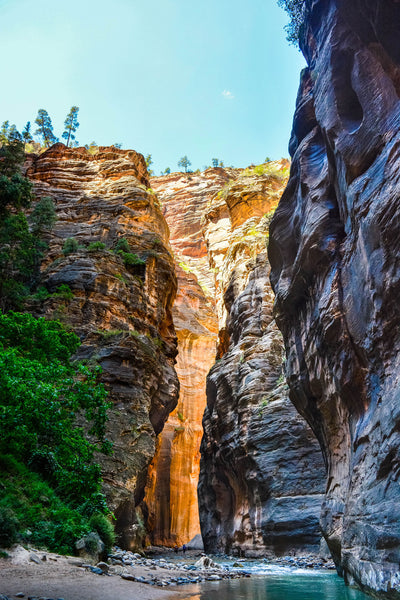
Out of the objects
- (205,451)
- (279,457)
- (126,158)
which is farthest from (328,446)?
(126,158)

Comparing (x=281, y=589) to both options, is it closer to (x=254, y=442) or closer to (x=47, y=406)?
(x=47, y=406)

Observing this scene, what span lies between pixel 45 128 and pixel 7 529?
62.0 meters

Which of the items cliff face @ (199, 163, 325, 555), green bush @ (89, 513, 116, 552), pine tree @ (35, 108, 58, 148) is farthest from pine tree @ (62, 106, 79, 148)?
green bush @ (89, 513, 116, 552)

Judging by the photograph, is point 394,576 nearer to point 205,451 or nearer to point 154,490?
point 205,451

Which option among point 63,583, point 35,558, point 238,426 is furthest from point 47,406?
point 238,426

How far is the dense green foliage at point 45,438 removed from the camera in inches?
454

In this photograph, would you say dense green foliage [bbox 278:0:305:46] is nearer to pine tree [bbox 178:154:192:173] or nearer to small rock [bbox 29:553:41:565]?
small rock [bbox 29:553:41:565]

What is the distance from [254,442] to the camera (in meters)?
27.9

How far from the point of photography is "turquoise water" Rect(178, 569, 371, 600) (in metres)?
9.53

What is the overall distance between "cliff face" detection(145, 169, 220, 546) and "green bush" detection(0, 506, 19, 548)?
3102cm

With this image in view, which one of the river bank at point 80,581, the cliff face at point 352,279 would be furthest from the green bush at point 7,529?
the cliff face at point 352,279

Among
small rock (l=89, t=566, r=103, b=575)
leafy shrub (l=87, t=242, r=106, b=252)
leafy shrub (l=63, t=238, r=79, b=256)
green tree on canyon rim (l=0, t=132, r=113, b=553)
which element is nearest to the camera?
small rock (l=89, t=566, r=103, b=575)

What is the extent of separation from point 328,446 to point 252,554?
575 inches

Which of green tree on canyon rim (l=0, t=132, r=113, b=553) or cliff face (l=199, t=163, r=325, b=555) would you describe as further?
cliff face (l=199, t=163, r=325, b=555)
